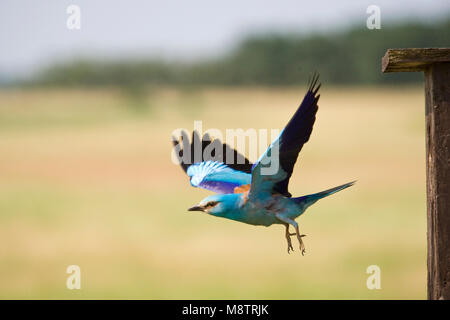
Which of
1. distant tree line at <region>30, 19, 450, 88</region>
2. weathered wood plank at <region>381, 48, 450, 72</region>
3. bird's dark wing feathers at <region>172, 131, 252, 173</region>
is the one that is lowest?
bird's dark wing feathers at <region>172, 131, 252, 173</region>

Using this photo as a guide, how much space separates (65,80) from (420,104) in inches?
1872

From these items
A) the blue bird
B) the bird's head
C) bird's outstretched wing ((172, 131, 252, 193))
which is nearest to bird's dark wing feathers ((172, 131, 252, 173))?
bird's outstretched wing ((172, 131, 252, 193))

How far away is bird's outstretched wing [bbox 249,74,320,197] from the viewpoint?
183 inches

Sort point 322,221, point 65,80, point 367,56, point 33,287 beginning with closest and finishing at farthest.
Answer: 1. point 33,287
2. point 322,221
3. point 367,56
4. point 65,80

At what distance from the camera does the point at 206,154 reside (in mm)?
6789

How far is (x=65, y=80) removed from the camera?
90812 mm

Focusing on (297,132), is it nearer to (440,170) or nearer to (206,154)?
(440,170)

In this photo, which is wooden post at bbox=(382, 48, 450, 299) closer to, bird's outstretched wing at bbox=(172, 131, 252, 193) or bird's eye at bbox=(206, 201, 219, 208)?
bird's outstretched wing at bbox=(172, 131, 252, 193)

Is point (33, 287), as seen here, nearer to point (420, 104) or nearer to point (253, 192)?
point (253, 192)

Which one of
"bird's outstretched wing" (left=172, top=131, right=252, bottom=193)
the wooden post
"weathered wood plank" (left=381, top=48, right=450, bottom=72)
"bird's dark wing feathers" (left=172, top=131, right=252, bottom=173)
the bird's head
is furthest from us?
"bird's dark wing feathers" (left=172, top=131, right=252, bottom=173)

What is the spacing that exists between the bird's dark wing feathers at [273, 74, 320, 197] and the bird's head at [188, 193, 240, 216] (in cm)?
37
